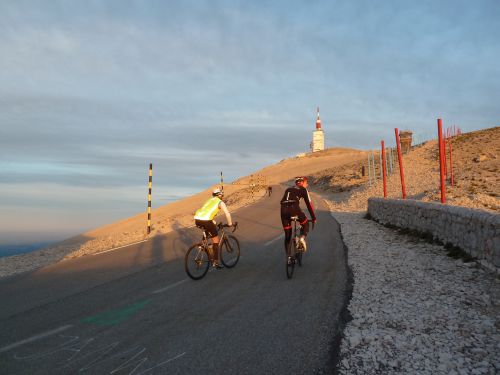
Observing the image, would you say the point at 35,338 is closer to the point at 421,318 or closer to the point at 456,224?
the point at 421,318

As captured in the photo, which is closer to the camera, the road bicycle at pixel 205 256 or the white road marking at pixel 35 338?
the white road marking at pixel 35 338

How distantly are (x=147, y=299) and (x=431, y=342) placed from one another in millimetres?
4428

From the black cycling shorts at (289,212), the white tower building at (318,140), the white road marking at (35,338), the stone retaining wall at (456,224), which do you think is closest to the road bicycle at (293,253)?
the black cycling shorts at (289,212)

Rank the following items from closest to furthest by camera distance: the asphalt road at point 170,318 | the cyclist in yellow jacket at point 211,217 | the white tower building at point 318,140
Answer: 1. the asphalt road at point 170,318
2. the cyclist in yellow jacket at point 211,217
3. the white tower building at point 318,140

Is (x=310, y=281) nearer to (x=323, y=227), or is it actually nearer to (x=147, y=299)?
(x=147, y=299)

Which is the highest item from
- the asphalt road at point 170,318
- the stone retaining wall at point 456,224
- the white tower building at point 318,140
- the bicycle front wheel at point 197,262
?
the white tower building at point 318,140

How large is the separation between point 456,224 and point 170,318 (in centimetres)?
781

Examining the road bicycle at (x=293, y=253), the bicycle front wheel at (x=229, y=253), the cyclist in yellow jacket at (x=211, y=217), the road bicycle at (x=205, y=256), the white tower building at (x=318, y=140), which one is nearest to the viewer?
the road bicycle at (x=293, y=253)

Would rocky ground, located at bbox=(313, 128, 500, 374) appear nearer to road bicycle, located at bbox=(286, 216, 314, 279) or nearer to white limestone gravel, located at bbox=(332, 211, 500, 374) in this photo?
white limestone gravel, located at bbox=(332, 211, 500, 374)

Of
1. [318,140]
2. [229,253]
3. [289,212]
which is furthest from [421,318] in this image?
[318,140]

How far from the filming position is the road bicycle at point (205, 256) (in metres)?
8.42

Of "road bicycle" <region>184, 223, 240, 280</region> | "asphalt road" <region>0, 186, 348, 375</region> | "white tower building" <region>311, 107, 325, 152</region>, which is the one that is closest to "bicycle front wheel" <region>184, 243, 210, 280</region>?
"road bicycle" <region>184, 223, 240, 280</region>

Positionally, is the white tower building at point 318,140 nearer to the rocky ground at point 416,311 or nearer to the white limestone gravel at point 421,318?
the rocky ground at point 416,311

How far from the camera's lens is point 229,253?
9.65 meters
